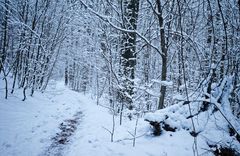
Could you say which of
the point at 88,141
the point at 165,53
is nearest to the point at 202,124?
the point at 165,53

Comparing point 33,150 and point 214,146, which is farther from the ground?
point 214,146

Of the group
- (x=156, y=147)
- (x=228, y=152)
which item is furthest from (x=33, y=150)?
(x=228, y=152)

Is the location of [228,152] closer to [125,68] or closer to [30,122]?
[125,68]

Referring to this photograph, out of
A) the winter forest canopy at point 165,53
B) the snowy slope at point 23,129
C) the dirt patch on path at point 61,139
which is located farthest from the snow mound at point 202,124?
the snowy slope at point 23,129

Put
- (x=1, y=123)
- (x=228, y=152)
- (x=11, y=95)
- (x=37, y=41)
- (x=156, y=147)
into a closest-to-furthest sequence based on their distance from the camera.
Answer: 1. (x=228, y=152)
2. (x=156, y=147)
3. (x=1, y=123)
4. (x=11, y=95)
5. (x=37, y=41)

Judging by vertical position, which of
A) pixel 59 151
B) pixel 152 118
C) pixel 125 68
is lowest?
pixel 59 151

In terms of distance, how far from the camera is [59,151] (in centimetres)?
380

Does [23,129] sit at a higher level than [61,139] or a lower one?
higher

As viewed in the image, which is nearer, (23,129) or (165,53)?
(165,53)

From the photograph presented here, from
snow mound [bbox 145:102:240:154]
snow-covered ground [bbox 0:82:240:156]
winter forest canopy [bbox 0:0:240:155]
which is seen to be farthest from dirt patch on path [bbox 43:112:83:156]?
snow mound [bbox 145:102:240:154]

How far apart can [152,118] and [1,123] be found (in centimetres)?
390

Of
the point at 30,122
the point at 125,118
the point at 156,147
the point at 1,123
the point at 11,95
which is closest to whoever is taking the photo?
the point at 156,147

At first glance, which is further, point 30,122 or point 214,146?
point 30,122

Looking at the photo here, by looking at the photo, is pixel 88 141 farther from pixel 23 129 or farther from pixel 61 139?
pixel 23 129
